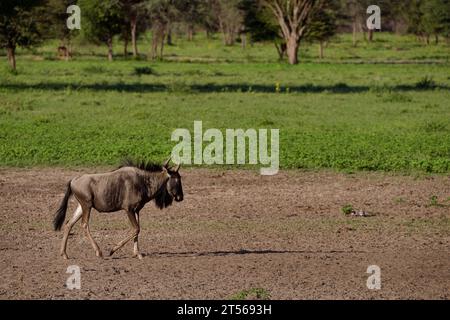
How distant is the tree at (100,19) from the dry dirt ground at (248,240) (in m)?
42.1

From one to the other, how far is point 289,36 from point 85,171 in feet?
129

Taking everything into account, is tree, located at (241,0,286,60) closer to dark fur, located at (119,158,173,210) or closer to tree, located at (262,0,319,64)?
tree, located at (262,0,319,64)

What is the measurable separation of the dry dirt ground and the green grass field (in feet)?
5.79

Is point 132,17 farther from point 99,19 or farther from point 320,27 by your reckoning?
point 320,27

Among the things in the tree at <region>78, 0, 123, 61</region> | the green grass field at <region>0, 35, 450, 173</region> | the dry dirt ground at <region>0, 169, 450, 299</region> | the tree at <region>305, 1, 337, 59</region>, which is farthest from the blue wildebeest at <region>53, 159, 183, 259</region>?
the tree at <region>305, 1, 337, 59</region>

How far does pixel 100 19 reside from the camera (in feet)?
192

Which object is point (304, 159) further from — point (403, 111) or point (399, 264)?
point (403, 111)

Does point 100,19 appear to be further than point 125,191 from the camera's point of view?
Yes

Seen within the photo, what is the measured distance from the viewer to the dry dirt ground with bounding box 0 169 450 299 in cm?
971

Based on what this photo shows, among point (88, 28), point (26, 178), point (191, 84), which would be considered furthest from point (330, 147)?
point (88, 28)

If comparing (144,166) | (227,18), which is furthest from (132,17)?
(144,166)

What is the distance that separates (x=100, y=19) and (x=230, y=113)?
113ft

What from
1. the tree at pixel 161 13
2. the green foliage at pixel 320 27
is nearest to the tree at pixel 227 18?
the green foliage at pixel 320 27

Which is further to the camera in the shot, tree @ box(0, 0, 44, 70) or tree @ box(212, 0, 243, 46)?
tree @ box(212, 0, 243, 46)
